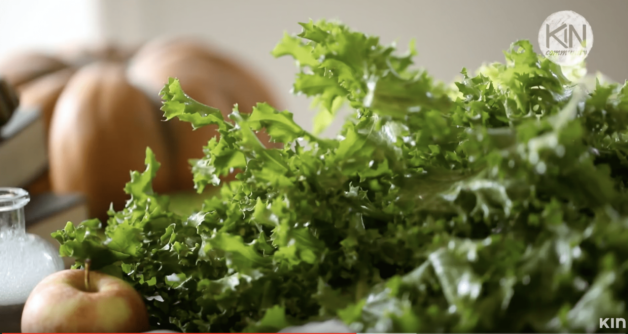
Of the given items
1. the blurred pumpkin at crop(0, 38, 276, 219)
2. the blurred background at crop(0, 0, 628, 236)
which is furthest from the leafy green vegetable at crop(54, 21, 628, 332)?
the blurred pumpkin at crop(0, 38, 276, 219)

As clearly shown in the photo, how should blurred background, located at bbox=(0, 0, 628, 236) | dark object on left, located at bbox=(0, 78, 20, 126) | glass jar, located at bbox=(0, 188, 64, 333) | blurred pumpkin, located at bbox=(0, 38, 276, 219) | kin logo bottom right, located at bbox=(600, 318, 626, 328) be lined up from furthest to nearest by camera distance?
blurred pumpkin, located at bbox=(0, 38, 276, 219) → blurred background, located at bbox=(0, 0, 628, 236) → dark object on left, located at bbox=(0, 78, 20, 126) → glass jar, located at bbox=(0, 188, 64, 333) → kin logo bottom right, located at bbox=(600, 318, 626, 328)

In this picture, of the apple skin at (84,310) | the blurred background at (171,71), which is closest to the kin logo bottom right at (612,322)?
the apple skin at (84,310)

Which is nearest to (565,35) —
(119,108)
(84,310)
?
(84,310)

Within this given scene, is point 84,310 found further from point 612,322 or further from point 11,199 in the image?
point 612,322

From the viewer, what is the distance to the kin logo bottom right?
0.31 metres

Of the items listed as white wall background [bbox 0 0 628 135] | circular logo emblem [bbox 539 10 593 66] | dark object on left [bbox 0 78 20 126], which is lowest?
dark object on left [bbox 0 78 20 126]

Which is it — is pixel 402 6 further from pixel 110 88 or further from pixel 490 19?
pixel 110 88

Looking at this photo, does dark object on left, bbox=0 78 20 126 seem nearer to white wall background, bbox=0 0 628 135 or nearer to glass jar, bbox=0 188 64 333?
glass jar, bbox=0 188 64 333

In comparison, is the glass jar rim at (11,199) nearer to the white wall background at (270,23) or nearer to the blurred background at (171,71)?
the blurred background at (171,71)

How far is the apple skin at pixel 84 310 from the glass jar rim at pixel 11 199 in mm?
139

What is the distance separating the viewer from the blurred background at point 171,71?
3.82 feet

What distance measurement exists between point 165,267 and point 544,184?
0.84 feet

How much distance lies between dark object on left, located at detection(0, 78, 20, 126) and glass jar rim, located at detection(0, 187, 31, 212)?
47 cm

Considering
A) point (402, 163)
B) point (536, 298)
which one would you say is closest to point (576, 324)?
point (536, 298)
